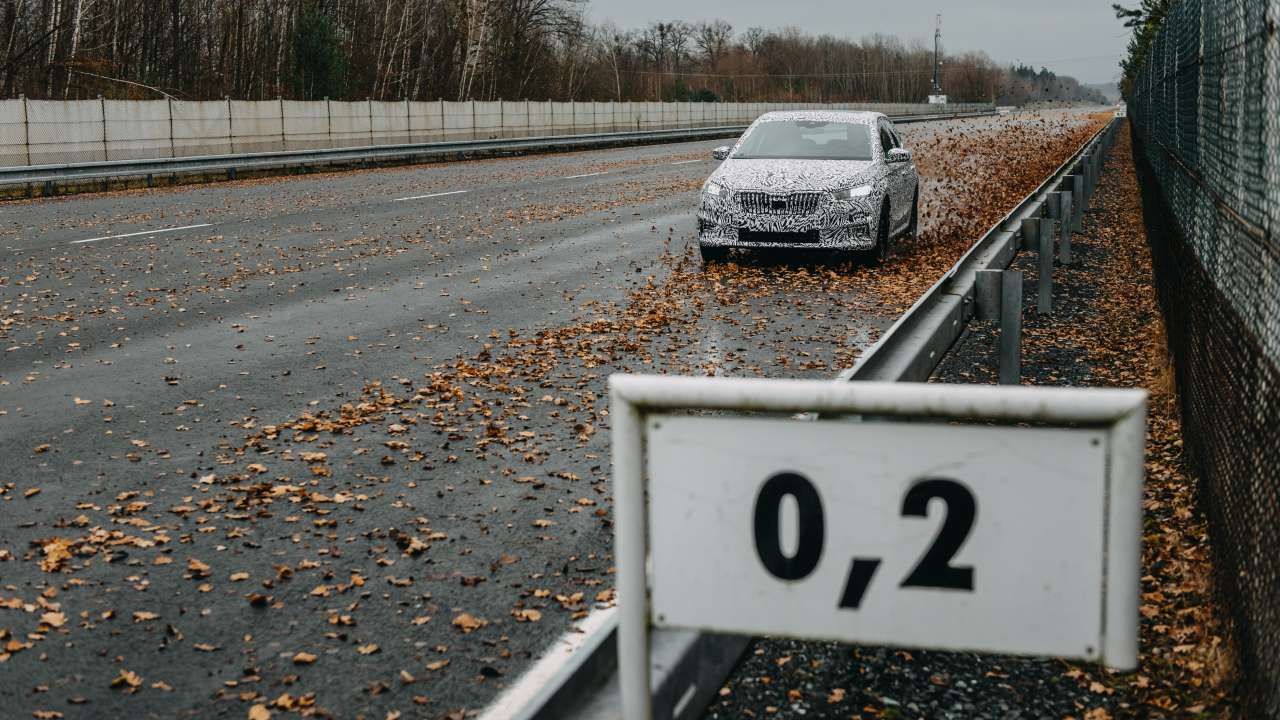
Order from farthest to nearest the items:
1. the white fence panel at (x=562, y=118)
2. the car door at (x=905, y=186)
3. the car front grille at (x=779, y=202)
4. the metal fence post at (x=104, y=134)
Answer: the white fence panel at (x=562, y=118), the metal fence post at (x=104, y=134), the car door at (x=905, y=186), the car front grille at (x=779, y=202)

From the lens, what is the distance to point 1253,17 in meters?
5.20

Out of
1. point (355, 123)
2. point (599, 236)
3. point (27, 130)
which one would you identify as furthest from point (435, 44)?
point (599, 236)

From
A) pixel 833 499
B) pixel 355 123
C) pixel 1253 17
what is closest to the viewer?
pixel 833 499

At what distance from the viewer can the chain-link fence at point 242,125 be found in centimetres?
2892

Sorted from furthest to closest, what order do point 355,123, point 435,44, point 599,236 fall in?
point 435,44
point 355,123
point 599,236

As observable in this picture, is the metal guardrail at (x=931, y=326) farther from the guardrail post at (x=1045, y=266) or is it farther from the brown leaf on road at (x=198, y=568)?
the brown leaf on road at (x=198, y=568)

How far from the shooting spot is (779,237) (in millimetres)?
14328

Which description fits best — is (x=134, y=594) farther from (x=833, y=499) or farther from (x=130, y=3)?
(x=130, y=3)

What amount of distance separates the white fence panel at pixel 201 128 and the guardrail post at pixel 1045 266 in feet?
85.7

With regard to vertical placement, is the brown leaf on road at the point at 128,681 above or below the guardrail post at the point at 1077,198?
below


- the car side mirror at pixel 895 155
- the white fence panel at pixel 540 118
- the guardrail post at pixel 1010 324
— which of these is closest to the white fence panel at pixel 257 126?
the white fence panel at pixel 540 118

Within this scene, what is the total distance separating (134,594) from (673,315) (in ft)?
23.0

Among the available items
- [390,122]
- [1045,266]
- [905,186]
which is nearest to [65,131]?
[390,122]

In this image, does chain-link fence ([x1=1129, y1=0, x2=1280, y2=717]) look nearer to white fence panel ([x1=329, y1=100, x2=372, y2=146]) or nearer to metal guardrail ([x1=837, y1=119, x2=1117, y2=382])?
metal guardrail ([x1=837, y1=119, x2=1117, y2=382])
